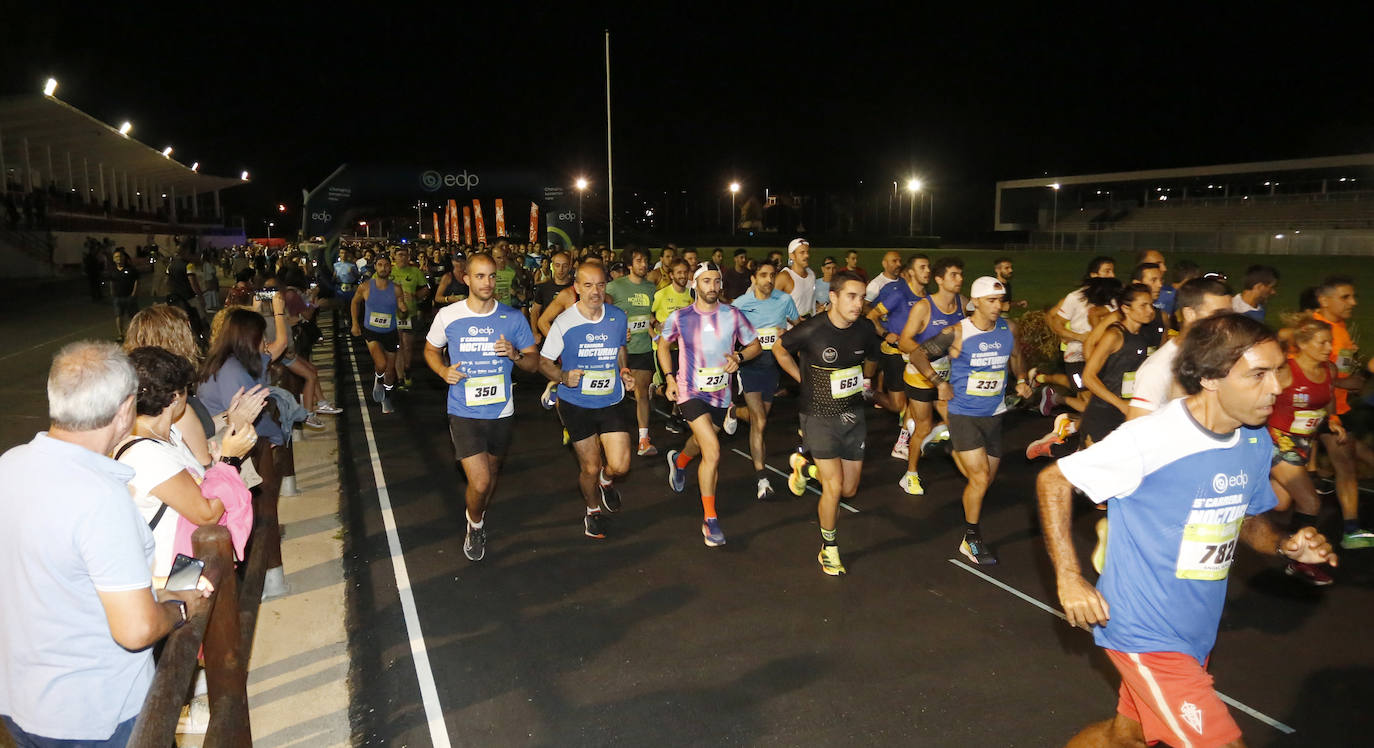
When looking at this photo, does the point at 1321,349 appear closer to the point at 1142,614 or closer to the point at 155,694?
the point at 1142,614

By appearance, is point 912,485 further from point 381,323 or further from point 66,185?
point 66,185

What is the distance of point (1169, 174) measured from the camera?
4612 centimetres

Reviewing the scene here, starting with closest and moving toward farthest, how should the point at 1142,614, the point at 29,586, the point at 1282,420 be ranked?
the point at 29,586 → the point at 1142,614 → the point at 1282,420

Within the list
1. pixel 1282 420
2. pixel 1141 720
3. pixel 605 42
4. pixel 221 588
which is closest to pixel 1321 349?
pixel 1282 420

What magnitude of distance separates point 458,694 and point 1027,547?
4506mm

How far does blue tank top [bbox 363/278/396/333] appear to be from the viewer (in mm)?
12820

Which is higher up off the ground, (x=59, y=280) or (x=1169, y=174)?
(x=1169, y=174)

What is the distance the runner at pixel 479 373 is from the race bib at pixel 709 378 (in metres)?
1.40

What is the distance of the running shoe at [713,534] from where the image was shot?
6848 millimetres

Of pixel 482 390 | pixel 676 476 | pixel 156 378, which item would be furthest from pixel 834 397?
A: pixel 156 378

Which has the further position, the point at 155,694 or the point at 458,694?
the point at 458,694

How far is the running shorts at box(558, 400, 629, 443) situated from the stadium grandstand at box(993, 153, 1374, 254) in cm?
3409

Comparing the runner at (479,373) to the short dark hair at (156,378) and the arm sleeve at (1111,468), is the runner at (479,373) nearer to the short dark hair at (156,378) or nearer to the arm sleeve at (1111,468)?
the short dark hair at (156,378)

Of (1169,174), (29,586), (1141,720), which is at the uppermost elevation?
(1169,174)
